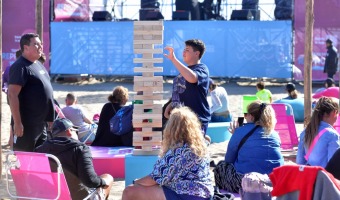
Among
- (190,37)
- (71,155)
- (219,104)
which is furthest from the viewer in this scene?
(190,37)

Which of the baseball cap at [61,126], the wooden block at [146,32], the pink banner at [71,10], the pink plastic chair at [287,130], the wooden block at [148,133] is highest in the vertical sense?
the pink banner at [71,10]

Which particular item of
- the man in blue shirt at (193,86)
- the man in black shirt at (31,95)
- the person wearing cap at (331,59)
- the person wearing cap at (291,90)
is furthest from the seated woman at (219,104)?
the person wearing cap at (331,59)

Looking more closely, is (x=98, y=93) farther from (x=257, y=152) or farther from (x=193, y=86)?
(x=257, y=152)

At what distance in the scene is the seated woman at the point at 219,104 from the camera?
39.9 ft

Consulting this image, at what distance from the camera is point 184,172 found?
5.79 metres

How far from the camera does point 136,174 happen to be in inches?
323

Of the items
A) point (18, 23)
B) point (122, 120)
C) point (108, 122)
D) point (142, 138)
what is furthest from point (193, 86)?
point (18, 23)

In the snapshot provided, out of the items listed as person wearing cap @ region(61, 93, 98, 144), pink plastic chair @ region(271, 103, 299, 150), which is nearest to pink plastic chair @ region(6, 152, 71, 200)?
person wearing cap @ region(61, 93, 98, 144)

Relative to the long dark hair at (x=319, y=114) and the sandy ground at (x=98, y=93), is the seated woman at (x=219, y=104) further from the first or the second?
Result: the long dark hair at (x=319, y=114)

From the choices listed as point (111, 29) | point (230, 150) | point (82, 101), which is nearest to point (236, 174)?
point (230, 150)

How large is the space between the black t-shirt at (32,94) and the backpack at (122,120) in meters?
2.18

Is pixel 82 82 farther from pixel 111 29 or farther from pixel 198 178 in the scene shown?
pixel 198 178

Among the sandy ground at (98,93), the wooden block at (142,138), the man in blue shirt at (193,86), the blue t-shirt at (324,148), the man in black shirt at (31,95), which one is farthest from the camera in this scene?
the sandy ground at (98,93)

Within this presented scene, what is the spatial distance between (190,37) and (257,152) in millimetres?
18153
